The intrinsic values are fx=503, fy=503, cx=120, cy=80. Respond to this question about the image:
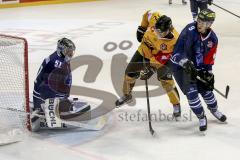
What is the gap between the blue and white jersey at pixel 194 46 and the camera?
3472mm

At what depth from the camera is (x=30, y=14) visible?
28.9 feet

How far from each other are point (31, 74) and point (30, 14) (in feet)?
12.7

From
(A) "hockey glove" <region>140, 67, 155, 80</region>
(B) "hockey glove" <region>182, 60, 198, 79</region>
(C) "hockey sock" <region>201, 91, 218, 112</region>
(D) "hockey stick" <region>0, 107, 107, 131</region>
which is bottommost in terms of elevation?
(D) "hockey stick" <region>0, 107, 107, 131</region>

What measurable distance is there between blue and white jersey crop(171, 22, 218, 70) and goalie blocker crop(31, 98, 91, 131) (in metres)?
0.82

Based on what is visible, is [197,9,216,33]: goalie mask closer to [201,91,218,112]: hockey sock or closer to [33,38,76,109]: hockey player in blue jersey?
[201,91,218,112]: hockey sock

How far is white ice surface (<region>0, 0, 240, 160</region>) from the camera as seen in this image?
3336 mm

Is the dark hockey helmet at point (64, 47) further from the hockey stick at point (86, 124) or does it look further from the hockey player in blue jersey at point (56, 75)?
the hockey stick at point (86, 124)

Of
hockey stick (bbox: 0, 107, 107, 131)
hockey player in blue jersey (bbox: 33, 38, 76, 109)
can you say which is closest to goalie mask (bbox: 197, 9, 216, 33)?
hockey player in blue jersey (bbox: 33, 38, 76, 109)

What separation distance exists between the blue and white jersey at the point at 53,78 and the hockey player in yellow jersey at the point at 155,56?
64cm

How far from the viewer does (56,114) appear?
11.7 feet

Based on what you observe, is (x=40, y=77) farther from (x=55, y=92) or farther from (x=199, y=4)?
(x=199, y=4)

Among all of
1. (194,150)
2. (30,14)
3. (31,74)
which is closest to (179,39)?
(194,150)

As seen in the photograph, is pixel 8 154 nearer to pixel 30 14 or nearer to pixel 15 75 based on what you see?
pixel 15 75

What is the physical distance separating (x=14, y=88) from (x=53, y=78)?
285mm
